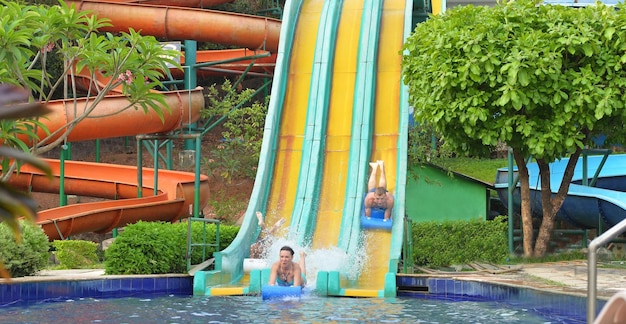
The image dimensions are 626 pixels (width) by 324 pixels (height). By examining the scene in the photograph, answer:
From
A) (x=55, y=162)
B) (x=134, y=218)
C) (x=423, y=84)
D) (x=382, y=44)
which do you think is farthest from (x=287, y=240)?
(x=55, y=162)

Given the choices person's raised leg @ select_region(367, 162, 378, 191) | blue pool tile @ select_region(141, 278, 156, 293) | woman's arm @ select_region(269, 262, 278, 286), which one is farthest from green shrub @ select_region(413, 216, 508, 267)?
blue pool tile @ select_region(141, 278, 156, 293)

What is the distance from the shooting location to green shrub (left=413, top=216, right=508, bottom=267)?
15047mm

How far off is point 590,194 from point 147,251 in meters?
8.17

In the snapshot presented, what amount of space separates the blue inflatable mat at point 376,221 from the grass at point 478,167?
30.5 ft

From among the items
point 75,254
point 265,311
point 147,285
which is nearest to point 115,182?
point 75,254

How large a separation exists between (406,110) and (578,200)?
11.7 ft

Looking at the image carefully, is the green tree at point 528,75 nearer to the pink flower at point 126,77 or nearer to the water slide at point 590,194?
the water slide at point 590,194

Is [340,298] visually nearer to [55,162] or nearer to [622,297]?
[622,297]

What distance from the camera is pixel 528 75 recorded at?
13.6 m

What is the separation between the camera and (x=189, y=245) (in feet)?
44.7

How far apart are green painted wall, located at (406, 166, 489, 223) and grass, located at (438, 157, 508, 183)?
4.08 metres

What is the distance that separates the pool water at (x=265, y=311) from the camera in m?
10.1

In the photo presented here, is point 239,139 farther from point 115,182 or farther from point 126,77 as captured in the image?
point 126,77

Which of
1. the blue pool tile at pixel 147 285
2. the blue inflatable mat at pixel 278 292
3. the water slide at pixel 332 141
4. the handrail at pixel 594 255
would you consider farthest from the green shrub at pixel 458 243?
the handrail at pixel 594 255
